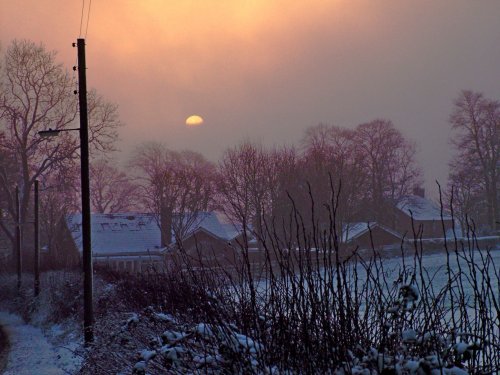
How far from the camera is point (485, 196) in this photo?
48688 millimetres

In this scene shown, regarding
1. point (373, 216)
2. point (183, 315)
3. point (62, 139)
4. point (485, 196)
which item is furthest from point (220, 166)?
point (183, 315)

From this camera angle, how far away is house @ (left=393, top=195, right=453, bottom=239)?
50.6 metres

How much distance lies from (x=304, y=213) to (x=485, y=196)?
58.2 ft

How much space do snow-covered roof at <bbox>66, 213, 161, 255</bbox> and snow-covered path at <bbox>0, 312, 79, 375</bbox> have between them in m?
17.2

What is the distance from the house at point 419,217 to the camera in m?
50.6

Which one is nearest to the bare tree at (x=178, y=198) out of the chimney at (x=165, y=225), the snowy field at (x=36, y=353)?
the chimney at (x=165, y=225)

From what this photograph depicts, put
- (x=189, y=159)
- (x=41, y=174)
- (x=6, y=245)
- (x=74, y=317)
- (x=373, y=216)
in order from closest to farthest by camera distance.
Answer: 1. (x=74, y=317)
2. (x=41, y=174)
3. (x=373, y=216)
4. (x=6, y=245)
5. (x=189, y=159)

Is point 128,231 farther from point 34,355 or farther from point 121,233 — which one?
point 34,355

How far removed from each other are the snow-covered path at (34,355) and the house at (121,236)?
1640 centimetres

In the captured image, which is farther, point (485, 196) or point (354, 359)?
point (485, 196)

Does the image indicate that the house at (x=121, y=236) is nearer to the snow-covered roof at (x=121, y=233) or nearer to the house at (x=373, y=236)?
the snow-covered roof at (x=121, y=233)

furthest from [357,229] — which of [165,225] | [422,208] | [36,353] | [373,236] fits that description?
[36,353]

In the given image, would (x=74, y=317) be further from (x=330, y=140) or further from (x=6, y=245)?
(x=6, y=245)

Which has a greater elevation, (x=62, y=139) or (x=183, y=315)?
(x=62, y=139)
